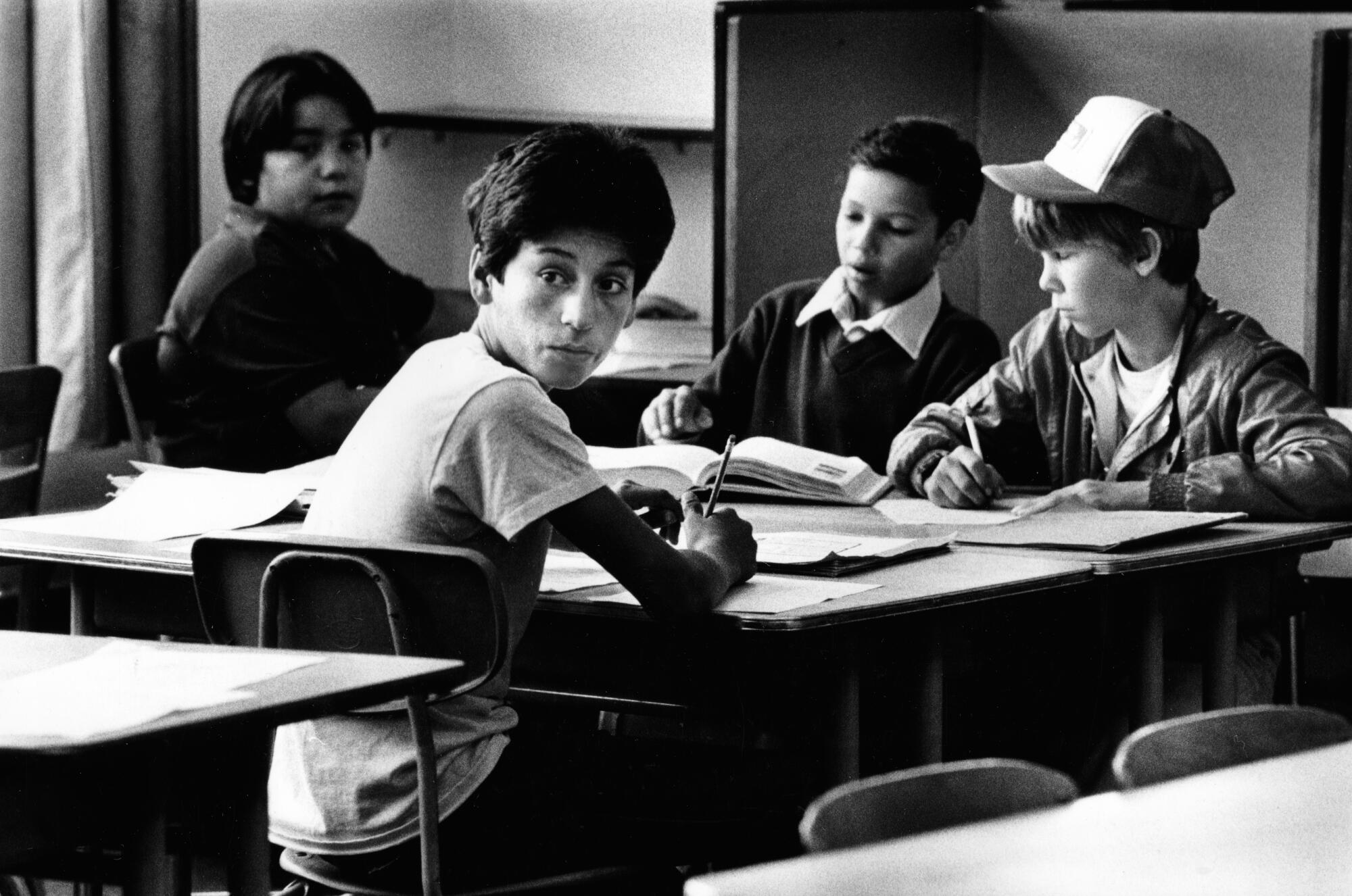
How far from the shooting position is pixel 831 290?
3361 mm

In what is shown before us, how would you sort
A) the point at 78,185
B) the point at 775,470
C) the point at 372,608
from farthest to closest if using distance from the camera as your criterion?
1. the point at 78,185
2. the point at 775,470
3. the point at 372,608

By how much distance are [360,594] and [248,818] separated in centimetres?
29

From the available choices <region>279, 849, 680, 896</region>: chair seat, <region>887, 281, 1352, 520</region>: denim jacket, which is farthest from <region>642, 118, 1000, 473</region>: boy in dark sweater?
<region>279, 849, 680, 896</region>: chair seat

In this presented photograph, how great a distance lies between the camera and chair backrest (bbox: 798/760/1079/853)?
4.04 ft

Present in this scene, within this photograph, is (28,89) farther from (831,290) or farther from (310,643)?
(310,643)

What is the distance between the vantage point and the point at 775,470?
2.75m

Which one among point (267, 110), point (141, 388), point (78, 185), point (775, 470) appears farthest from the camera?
point (78, 185)

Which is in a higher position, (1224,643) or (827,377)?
(827,377)

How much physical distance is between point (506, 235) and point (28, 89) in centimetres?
235

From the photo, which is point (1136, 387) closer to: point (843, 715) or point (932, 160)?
point (932, 160)

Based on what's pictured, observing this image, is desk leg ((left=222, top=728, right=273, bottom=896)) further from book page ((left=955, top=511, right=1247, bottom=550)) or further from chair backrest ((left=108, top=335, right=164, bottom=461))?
chair backrest ((left=108, top=335, right=164, bottom=461))

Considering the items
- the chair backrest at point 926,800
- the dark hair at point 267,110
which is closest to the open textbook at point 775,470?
the chair backrest at point 926,800

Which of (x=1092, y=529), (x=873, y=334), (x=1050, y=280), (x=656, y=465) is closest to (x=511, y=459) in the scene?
(x=656, y=465)

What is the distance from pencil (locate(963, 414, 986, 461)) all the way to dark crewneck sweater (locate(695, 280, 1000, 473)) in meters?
0.20
